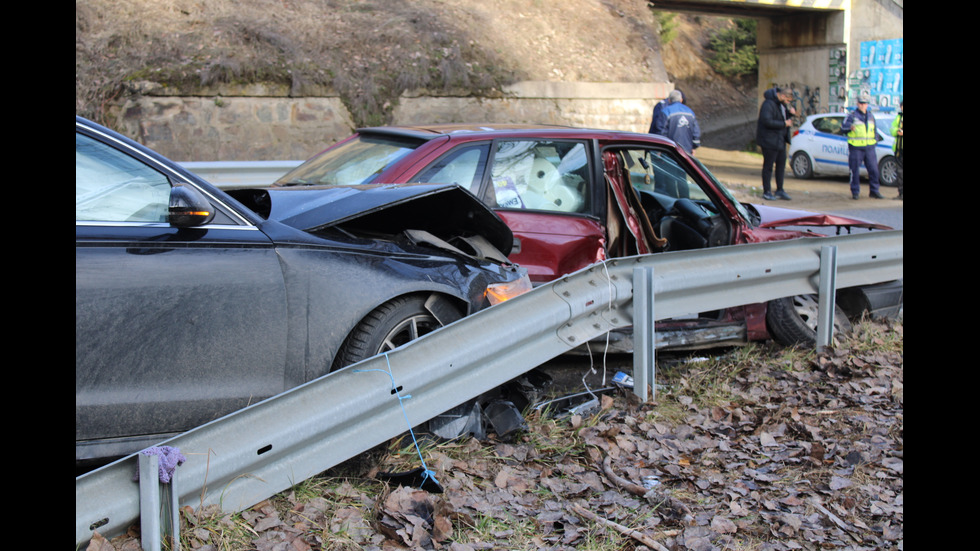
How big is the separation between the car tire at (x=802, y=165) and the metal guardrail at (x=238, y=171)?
1289 cm

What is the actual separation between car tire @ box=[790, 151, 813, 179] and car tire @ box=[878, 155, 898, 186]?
1686 millimetres

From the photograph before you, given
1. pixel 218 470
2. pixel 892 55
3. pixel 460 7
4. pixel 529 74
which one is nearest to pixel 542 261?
pixel 218 470

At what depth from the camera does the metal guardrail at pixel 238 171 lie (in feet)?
34.3

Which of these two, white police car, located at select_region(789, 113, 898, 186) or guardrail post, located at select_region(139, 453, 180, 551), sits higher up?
white police car, located at select_region(789, 113, 898, 186)

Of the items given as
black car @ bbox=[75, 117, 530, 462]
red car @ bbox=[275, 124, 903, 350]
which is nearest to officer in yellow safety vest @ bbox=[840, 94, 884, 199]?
red car @ bbox=[275, 124, 903, 350]

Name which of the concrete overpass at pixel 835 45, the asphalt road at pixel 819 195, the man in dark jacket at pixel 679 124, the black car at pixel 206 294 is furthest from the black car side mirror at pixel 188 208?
the concrete overpass at pixel 835 45

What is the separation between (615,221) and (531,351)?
1.94 meters

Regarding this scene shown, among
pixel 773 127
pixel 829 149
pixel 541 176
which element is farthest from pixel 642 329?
pixel 829 149

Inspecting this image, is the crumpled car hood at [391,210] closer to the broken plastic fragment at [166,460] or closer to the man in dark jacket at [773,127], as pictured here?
the broken plastic fragment at [166,460]

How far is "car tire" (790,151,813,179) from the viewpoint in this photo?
750 inches

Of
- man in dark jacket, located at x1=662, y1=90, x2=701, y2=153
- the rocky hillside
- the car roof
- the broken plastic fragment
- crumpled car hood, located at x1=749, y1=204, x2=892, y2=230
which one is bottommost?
the broken plastic fragment

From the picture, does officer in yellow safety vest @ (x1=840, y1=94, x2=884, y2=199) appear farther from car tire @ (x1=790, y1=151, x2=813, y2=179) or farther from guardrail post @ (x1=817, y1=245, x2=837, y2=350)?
guardrail post @ (x1=817, y1=245, x2=837, y2=350)

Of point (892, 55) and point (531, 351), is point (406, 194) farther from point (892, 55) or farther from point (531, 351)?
point (892, 55)

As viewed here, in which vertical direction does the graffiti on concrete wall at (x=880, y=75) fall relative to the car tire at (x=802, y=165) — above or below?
above
